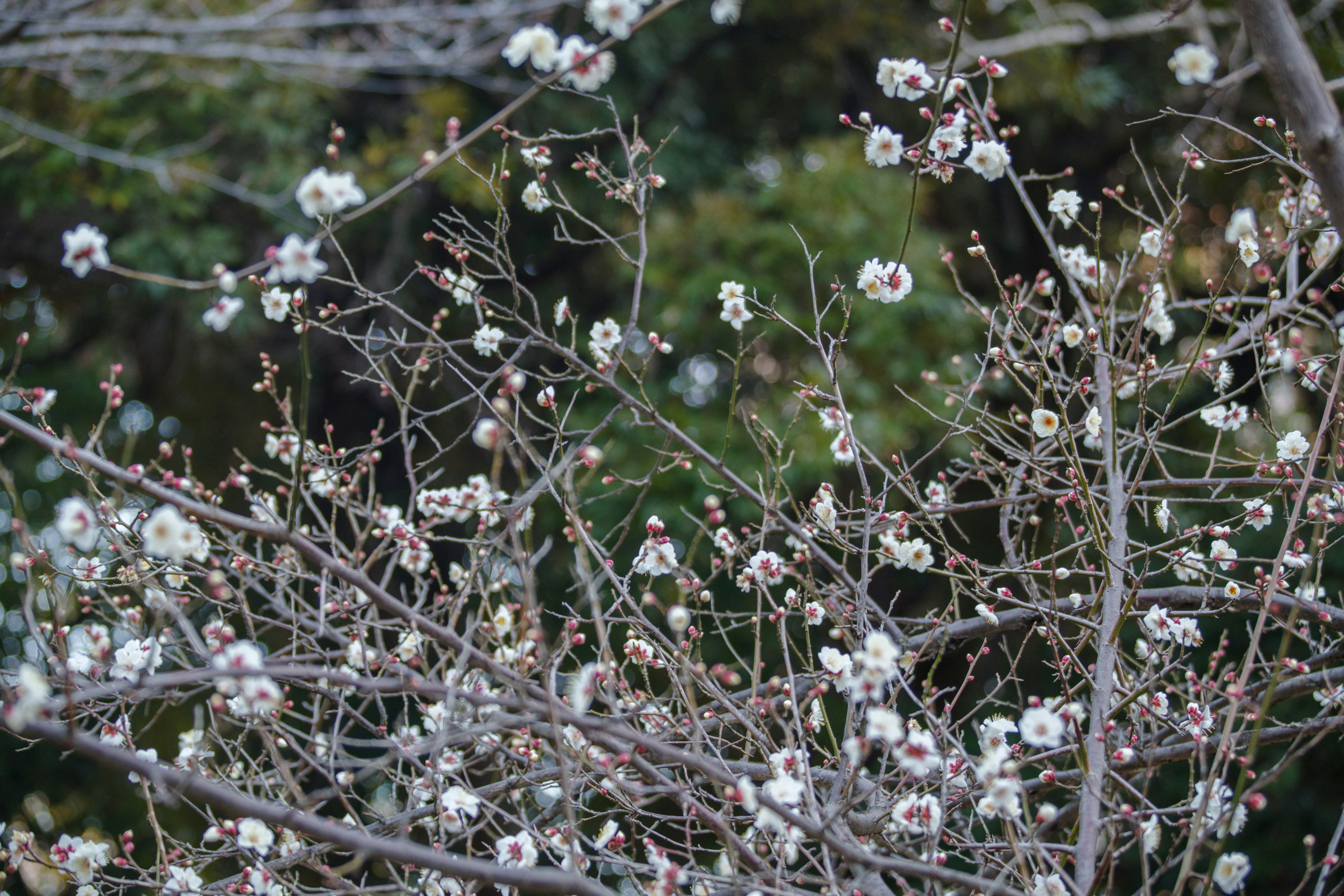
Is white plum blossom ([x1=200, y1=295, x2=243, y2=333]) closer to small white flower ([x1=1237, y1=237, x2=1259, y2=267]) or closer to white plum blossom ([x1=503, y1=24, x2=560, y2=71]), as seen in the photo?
white plum blossom ([x1=503, y1=24, x2=560, y2=71])

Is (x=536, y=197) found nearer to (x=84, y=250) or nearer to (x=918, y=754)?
(x=84, y=250)

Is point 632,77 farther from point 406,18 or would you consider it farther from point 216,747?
point 216,747

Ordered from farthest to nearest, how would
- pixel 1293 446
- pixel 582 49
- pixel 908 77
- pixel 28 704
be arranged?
pixel 1293 446 < pixel 908 77 < pixel 582 49 < pixel 28 704

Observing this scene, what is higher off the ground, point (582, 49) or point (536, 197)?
point (582, 49)

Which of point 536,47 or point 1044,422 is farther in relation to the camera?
point 1044,422

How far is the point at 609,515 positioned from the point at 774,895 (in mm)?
2844

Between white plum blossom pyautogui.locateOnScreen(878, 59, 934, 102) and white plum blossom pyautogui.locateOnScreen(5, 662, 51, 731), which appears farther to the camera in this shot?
white plum blossom pyautogui.locateOnScreen(878, 59, 934, 102)

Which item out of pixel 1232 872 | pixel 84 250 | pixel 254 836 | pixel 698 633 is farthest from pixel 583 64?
pixel 1232 872

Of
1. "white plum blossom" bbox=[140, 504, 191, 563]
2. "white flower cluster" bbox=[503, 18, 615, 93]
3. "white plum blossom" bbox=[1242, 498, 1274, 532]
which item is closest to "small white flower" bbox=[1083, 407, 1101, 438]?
"white plum blossom" bbox=[1242, 498, 1274, 532]

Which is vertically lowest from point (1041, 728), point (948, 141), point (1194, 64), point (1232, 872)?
point (1232, 872)

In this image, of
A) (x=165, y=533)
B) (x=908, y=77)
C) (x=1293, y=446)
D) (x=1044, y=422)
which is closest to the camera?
(x=165, y=533)

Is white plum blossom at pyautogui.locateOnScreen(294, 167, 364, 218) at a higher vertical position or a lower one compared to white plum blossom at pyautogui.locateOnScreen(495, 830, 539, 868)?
higher

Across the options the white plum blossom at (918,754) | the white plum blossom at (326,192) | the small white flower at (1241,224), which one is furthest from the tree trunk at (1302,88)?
the white plum blossom at (326,192)

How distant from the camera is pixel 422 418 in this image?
1626 millimetres
